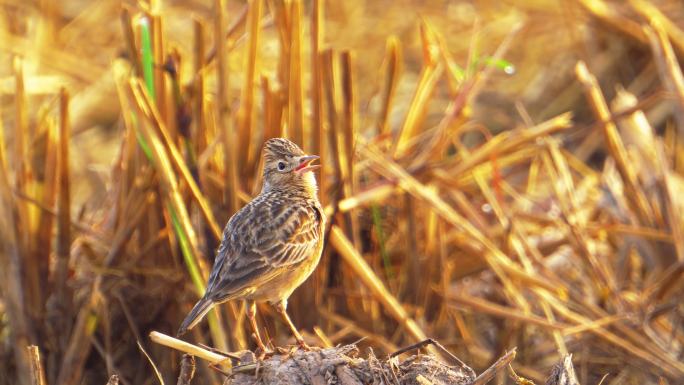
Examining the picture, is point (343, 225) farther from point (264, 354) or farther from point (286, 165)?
point (264, 354)

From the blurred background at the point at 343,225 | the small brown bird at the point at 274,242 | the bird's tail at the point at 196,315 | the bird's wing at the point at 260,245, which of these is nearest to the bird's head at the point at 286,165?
the small brown bird at the point at 274,242

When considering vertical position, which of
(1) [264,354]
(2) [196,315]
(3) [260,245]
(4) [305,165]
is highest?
(4) [305,165]

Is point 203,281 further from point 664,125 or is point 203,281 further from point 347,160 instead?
point 664,125

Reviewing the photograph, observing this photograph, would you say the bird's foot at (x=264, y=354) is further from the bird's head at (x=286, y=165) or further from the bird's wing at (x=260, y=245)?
the bird's head at (x=286, y=165)

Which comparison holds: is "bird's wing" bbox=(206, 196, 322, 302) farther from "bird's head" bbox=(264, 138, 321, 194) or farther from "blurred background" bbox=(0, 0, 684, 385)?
"blurred background" bbox=(0, 0, 684, 385)

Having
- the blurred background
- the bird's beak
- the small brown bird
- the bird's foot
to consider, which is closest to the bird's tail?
the small brown bird

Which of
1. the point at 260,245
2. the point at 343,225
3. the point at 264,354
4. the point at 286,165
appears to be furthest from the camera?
the point at 343,225

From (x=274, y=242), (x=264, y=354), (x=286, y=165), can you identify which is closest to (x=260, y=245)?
(x=274, y=242)
